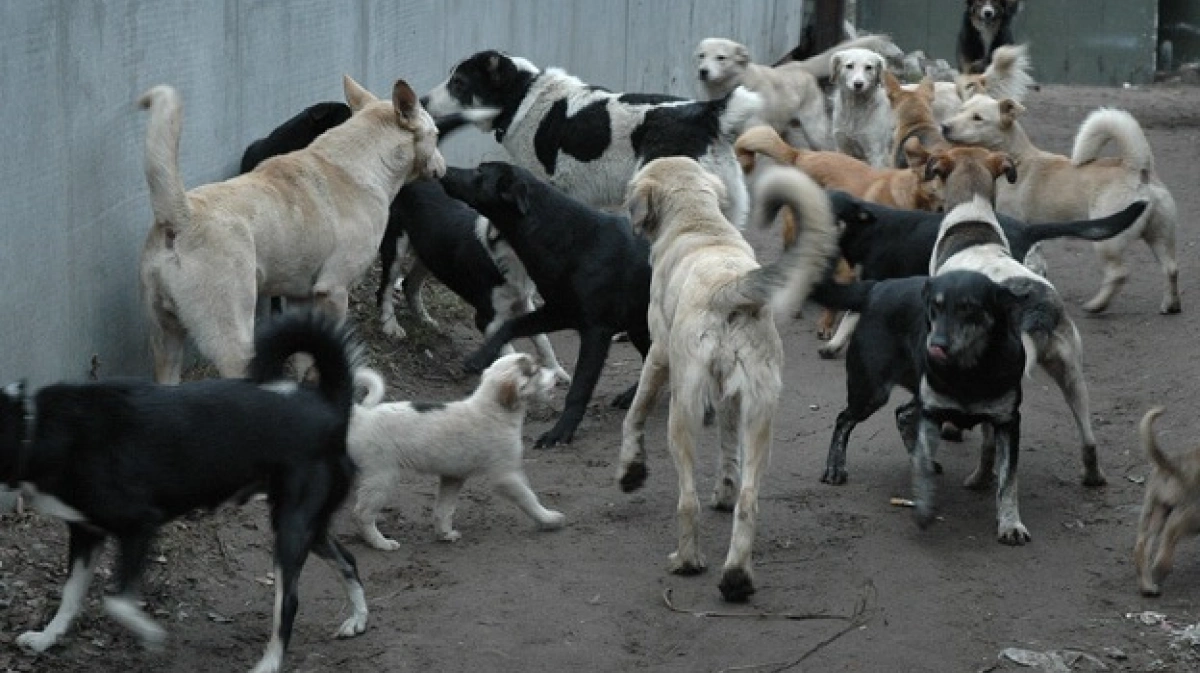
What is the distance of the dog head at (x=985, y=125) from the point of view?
1246 centimetres

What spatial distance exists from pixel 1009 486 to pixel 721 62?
9386 mm

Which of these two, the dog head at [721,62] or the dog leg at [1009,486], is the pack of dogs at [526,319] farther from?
the dog head at [721,62]

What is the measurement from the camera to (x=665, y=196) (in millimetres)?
7023

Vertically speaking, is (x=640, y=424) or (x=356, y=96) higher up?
(x=356, y=96)

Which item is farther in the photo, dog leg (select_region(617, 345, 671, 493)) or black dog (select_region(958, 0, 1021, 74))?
black dog (select_region(958, 0, 1021, 74))

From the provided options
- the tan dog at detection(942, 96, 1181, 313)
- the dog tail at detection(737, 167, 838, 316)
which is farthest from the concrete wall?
the tan dog at detection(942, 96, 1181, 313)

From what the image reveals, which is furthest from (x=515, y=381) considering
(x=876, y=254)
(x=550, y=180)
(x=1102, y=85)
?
(x=1102, y=85)

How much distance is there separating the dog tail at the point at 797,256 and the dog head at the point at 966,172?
2759 millimetres

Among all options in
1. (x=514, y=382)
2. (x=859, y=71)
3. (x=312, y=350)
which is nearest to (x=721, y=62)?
(x=859, y=71)

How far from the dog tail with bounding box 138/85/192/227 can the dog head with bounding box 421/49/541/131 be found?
13.7ft

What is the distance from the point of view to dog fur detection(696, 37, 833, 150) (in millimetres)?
15789

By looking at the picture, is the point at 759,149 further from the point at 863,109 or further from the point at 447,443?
the point at 447,443

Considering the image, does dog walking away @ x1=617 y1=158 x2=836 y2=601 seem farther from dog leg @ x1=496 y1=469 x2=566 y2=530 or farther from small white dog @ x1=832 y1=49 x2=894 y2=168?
small white dog @ x1=832 y1=49 x2=894 y2=168

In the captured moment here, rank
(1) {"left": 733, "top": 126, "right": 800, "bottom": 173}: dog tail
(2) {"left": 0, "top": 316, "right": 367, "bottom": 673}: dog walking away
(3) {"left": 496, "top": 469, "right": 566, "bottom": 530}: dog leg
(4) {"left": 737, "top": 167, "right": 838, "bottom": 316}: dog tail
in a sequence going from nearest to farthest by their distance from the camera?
(2) {"left": 0, "top": 316, "right": 367, "bottom": 673}: dog walking away, (4) {"left": 737, "top": 167, "right": 838, "bottom": 316}: dog tail, (3) {"left": 496, "top": 469, "right": 566, "bottom": 530}: dog leg, (1) {"left": 733, "top": 126, "right": 800, "bottom": 173}: dog tail
